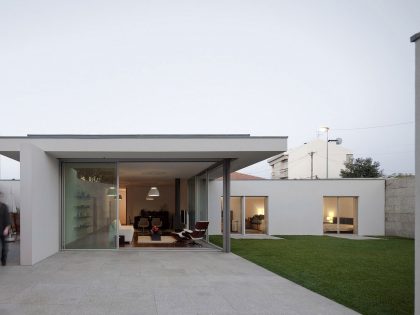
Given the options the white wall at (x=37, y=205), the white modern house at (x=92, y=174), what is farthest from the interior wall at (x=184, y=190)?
the white wall at (x=37, y=205)

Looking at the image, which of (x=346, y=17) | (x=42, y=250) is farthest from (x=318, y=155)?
(x=42, y=250)

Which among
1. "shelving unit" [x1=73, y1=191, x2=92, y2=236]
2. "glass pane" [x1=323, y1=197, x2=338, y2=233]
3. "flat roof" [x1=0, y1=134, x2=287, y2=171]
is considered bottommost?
"glass pane" [x1=323, y1=197, x2=338, y2=233]

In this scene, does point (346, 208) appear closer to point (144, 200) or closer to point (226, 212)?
point (226, 212)

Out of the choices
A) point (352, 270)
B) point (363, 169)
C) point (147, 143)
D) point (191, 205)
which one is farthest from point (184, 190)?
point (363, 169)

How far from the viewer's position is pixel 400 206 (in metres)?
20.5

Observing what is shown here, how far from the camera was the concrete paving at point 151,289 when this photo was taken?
586cm

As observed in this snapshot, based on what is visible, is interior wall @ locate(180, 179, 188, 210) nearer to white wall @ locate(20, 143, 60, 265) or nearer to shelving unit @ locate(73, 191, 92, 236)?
shelving unit @ locate(73, 191, 92, 236)

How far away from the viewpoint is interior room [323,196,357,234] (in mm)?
21969

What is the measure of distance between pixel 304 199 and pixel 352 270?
39.1 ft

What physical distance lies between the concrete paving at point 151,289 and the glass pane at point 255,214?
11.4m

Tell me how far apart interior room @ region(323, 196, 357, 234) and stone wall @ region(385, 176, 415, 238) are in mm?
1533

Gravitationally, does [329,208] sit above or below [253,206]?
below

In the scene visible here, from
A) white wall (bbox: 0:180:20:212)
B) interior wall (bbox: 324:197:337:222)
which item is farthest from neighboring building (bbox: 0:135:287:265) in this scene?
interior wall (bbox: 324:197:337:222)

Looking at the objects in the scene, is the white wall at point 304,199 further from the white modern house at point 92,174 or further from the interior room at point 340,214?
the white modern house at point 92,174
